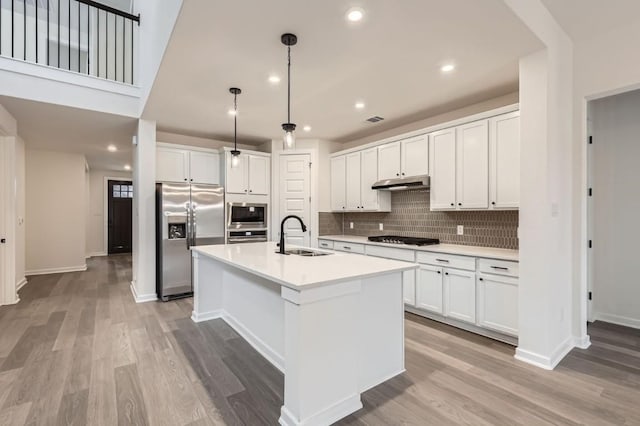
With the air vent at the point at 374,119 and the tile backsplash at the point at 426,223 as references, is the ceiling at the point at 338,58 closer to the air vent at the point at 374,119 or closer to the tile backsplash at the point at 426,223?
the air vent at the point at 374,119

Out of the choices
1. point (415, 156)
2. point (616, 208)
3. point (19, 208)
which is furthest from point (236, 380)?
point (19, 208)

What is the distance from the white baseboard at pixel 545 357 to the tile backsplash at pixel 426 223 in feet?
3.62

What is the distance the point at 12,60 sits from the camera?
137 inches

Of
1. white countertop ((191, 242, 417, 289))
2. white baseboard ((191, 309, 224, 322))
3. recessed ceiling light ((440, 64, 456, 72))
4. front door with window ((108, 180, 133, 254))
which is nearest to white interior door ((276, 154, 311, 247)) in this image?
white baseboard ((191, 309, 224, 322))

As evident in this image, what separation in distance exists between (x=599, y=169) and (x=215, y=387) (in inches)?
181

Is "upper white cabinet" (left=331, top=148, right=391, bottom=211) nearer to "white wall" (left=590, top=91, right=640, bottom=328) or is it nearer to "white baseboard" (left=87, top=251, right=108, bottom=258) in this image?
"white wall" (left=590, top=91, right=640, bottom=328)

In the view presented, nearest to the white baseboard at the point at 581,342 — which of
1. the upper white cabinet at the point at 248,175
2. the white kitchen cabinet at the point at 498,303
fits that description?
the white kitchen cabinet at the point at 498,303

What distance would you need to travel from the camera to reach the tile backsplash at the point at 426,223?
3.57 metres

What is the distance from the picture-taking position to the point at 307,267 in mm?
2162

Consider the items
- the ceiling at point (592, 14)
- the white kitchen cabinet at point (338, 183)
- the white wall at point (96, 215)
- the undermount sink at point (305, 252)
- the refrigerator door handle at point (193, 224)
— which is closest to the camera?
the ceiling at point (592, 14)

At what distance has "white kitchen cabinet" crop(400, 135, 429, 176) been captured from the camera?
12.9ft

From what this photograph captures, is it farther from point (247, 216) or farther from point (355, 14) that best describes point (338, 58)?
point (247, 216)

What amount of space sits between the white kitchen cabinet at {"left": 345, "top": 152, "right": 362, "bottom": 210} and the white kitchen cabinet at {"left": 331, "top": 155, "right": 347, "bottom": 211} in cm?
7

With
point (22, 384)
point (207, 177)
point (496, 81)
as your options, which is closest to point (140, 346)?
point (22, 384)
